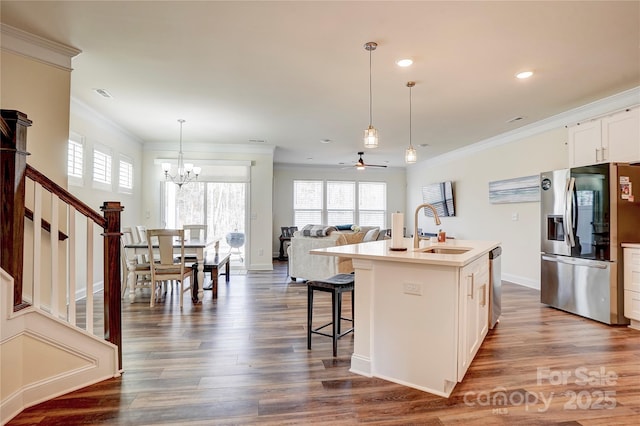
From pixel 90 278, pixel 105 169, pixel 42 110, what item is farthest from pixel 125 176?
pixel 90 278

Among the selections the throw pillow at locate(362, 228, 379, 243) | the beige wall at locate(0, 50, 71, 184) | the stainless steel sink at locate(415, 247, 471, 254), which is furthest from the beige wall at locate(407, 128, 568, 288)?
the beige wall at locate(0, 50, 71, 184)

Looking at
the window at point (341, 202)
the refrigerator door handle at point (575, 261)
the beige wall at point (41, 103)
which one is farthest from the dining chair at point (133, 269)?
the window at point (341, 202)

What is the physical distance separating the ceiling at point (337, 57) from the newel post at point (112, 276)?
A: 1461 millimetres

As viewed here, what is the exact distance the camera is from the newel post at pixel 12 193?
1.92 metres

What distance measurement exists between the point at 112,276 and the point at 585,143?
529 cm

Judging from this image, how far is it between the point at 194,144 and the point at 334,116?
3.38 meters

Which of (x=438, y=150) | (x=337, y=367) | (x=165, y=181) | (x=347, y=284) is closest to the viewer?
(x=337, y=367)

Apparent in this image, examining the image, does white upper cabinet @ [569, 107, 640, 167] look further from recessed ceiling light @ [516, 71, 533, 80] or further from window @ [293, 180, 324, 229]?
window @ [293, 180, 324, 229]

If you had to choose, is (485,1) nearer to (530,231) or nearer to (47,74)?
(47,74)

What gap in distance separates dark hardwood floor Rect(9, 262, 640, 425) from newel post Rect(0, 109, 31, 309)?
89 centimetres

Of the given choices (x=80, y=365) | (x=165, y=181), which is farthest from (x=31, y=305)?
(x=165, y=181)

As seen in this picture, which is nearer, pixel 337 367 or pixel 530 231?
pixel 337 367

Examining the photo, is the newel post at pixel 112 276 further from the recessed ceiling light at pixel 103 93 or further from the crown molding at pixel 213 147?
the crown molding at pixel 213 147

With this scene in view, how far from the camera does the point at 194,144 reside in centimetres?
683
